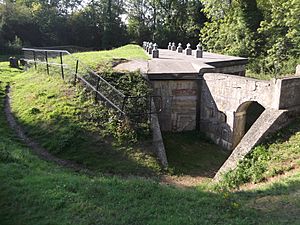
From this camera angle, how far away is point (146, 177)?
28.8ft

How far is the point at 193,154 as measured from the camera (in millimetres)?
11586

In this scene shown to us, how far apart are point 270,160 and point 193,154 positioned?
12.0ft

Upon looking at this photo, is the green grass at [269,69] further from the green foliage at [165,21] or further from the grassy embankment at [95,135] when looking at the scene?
the green foliage at [165,21]

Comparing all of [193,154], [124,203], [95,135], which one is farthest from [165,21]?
[124,203]

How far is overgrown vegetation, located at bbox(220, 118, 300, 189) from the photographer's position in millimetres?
7809

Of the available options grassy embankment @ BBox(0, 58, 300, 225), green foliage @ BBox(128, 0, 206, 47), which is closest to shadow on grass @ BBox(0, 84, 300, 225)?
grassy embankment @ BBox(0, 58, 300, 225)

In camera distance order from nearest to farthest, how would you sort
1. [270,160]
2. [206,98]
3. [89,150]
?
[270,160], [89,150], [206,98]

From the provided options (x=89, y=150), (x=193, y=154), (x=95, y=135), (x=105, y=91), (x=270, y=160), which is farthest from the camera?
(x=105, y=91)

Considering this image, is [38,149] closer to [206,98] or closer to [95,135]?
[95,135]

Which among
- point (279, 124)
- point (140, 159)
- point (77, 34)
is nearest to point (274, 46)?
point (279, 124)

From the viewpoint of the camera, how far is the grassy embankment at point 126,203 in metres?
5.26

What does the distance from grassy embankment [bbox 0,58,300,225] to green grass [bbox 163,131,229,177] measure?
327 cm

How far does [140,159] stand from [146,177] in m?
0.83

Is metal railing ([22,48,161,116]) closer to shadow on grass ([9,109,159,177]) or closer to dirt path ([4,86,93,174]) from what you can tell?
shadow on grass ([9,109,159,177])
